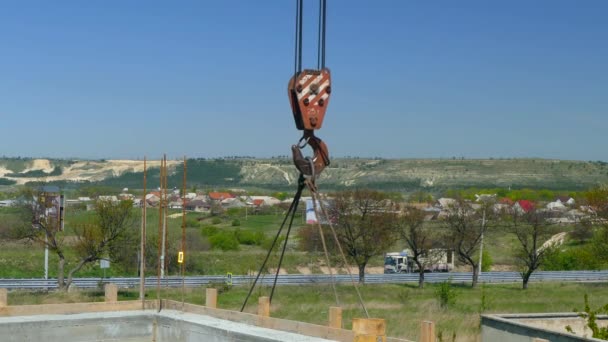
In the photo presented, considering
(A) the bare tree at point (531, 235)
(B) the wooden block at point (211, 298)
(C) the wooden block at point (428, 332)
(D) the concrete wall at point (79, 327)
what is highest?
(C) the wooden block at point (428, 332)

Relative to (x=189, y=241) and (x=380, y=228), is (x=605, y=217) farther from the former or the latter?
(x=189, y=241)

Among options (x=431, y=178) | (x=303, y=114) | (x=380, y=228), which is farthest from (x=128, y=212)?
(x=431, y=178)

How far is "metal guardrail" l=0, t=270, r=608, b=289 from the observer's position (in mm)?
45031

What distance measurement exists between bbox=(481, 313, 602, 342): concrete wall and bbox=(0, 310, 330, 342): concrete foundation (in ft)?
23.7

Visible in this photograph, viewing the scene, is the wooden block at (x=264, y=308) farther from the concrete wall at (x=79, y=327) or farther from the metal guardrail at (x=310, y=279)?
the metal guardrail at (x=310, y=279)

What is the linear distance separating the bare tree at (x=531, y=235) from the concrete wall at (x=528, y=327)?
33085 mm

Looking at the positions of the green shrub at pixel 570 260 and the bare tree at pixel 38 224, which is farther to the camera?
the green shrub at pixel 570 260

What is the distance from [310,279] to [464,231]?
11.0 meters

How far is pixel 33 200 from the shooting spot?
46.3 metres

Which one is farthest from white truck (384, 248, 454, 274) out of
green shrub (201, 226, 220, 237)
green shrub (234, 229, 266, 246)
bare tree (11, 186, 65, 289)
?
bare tree (11, 186, 65, 289)

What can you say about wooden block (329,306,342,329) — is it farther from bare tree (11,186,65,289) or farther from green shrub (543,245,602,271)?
green shrub (543,245,602,271)

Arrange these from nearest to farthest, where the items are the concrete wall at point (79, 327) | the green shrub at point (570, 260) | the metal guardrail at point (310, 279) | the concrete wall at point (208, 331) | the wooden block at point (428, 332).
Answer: the wooden block at point (428, 332)
the concrete wall at point (208, 331)
the concrete wall at point (79, 327)
the metal guardrail at point (310, 279)
the green shrub at point (570, 260)

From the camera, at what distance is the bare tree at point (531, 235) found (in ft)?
185

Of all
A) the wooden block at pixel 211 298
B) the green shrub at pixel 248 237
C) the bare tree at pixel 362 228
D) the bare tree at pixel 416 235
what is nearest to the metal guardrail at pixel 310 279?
the bare tree at pixel 416 235
